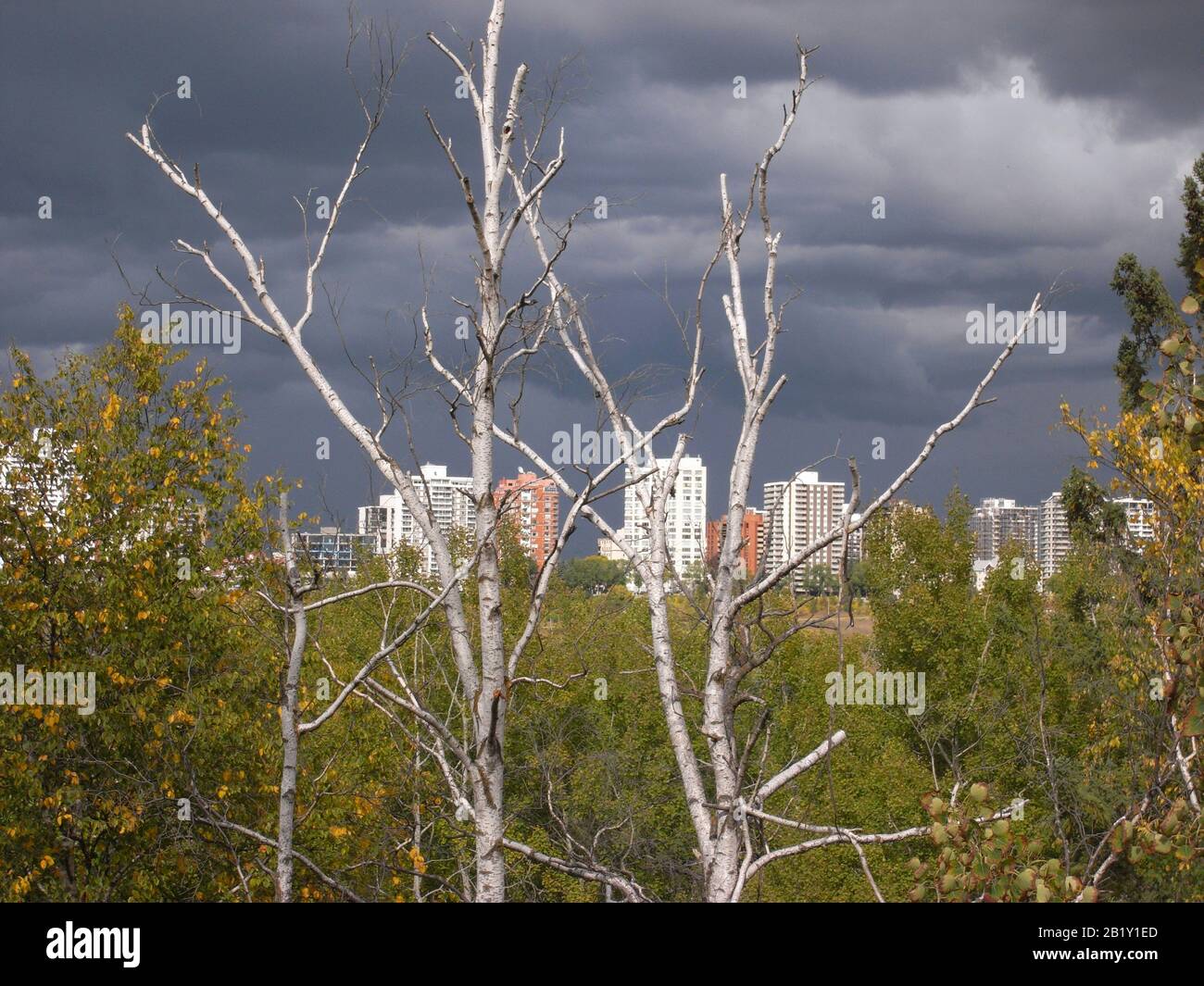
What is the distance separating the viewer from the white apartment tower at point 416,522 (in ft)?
25.0

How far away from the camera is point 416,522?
8609 mm

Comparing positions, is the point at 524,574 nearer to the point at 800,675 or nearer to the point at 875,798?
the point at 800,675

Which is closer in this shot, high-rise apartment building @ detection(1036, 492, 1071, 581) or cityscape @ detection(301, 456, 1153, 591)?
cityscape @ detection(301, 456, 1153, 591)

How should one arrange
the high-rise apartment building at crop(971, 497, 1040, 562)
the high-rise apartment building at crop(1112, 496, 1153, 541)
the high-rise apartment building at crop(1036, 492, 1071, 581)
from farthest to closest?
the high-rise apartment building at crop(971, 497, 1040, 562)
the high-rise apartment building at crop(1036, 492, 1071, 581)
the high-rise apartment building at crop(1112, 496, 1153, 541)

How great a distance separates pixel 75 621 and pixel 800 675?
3056 cm

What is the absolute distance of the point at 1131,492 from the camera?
61.5 ft

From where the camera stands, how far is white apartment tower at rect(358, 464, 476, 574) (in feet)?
25.0

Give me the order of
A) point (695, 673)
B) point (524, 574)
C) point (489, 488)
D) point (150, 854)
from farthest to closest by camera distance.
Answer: point (524, 574)
point (695, 673)
point (150, 854)
point (489, 488)

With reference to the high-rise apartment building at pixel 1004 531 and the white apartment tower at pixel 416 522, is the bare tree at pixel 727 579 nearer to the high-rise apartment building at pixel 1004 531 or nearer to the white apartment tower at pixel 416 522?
the white apartment tower at pixel 416 522

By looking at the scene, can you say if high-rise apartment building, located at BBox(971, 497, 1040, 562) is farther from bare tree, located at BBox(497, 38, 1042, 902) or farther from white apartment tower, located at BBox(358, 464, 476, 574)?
bare tree, located at BBox(497, 38, 1042, 902)

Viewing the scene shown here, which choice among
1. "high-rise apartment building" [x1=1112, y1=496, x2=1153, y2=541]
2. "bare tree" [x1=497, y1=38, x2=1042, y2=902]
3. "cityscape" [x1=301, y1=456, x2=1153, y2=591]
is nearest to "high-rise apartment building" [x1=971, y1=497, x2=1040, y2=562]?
"cityscape" [x1=301, y1=456, x2=1153, y2=591]

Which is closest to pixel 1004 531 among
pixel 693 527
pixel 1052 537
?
pixel 1052 537

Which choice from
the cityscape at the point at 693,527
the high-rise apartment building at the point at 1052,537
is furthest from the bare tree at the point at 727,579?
the high-rise apartment building at the point at 1052,537

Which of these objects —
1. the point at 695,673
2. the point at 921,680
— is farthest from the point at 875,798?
the point at 695,673
